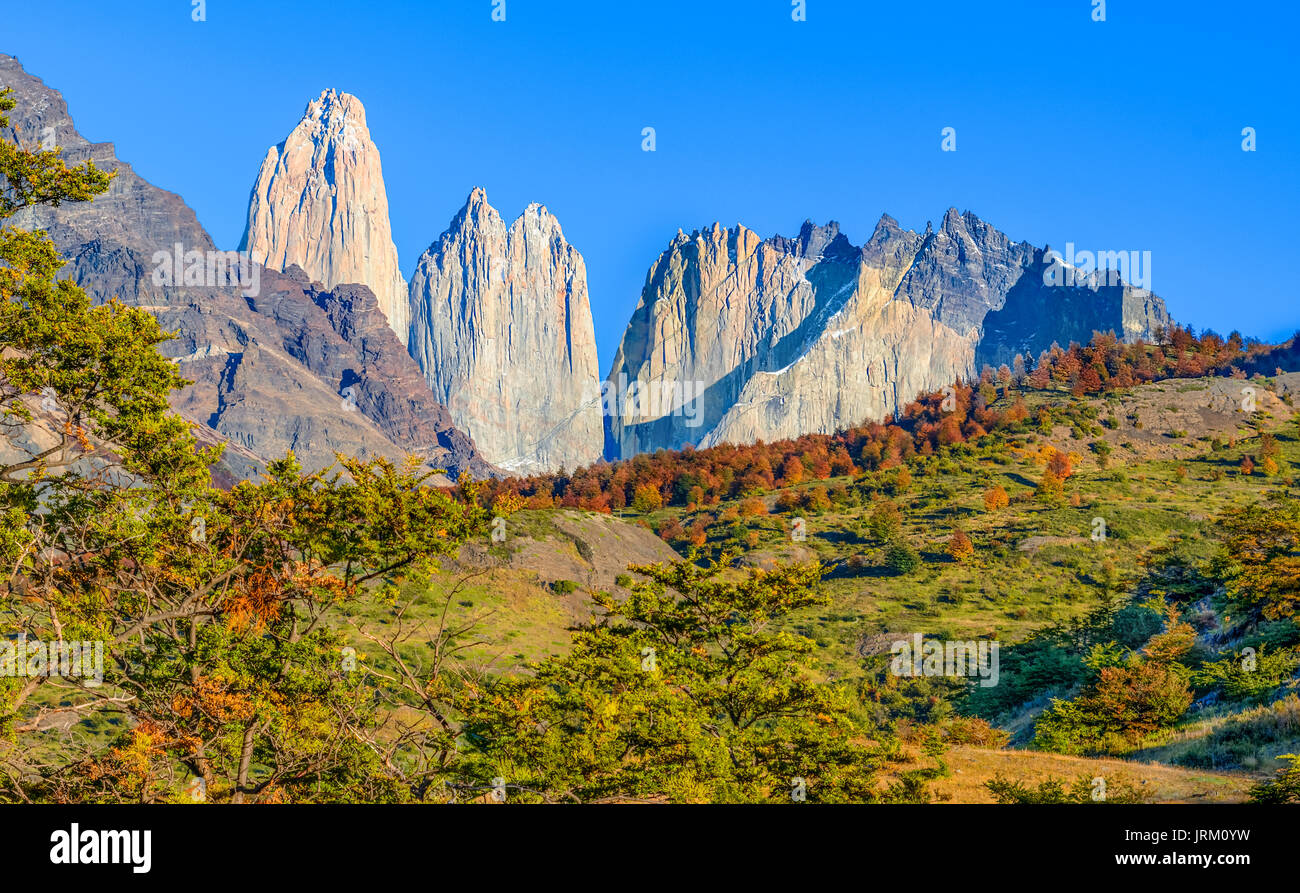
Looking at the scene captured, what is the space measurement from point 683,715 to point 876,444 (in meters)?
106

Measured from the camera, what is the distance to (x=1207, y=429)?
117875 millimetres

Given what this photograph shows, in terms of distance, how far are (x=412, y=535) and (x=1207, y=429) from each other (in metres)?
119

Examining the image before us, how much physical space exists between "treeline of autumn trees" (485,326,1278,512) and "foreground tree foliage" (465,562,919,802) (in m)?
75.7

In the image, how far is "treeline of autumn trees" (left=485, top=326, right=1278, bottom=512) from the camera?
11881 cm

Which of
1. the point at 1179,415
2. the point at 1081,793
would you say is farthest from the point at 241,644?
the point at 1179,415

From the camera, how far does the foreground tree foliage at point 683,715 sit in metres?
23.5

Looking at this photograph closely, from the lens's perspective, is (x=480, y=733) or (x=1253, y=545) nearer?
(x=480, y=733)

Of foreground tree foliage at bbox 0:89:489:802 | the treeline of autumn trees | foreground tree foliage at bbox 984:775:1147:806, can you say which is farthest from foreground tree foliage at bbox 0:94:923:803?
the treeline of autumn trees

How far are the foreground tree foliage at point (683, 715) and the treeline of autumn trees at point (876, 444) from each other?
75.7 m

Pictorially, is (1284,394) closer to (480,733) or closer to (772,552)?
(772,552)

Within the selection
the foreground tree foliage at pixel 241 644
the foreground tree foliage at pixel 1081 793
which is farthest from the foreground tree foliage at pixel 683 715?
the foreground tree foliage at pixel 1081 793

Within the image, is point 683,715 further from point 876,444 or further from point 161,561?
A: point 876,444

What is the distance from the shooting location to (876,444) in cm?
12719
